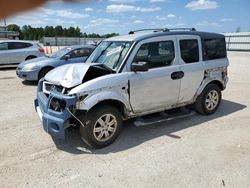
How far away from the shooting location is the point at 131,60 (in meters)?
4.49

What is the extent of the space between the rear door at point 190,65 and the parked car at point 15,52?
10025mm

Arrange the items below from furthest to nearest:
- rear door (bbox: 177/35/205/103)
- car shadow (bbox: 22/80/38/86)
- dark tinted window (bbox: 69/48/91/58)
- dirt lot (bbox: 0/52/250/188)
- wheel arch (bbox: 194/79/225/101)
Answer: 1. dark tinted window (bbox: 69/48/91/58)
2. car shadow (bbox: 22/80/38/86)
3. wheel arch (bbox: 194/79/225/101)
4. rear door (bbox: 177/35/205/103)
5. dirt lot (bbox: 0/52/250/188)

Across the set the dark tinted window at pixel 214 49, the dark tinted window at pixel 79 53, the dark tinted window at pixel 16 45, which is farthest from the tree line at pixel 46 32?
the dark tinted window at pixel 214 49

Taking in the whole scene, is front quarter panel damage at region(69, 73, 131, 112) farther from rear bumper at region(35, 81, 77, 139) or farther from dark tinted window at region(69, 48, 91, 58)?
dark tinted window at region(69, 48, 91, 58)

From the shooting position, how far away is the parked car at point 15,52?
13.2 metres

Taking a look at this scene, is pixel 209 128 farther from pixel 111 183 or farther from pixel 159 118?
pixel 111 183

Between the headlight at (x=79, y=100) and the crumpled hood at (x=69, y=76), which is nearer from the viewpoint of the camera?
the headlight at (x=79, y=100)

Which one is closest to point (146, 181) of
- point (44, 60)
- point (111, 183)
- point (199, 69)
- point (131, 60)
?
point (111, 183)

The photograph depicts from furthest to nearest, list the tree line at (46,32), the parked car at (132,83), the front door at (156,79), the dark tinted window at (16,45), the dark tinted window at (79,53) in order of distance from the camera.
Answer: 1. the tree line at (46,32)
2. the dark tinted window at (16,45)
3. the dark tinted window at (79,53)
4. the front door at (156,79)
5. the parked car at (132,83)

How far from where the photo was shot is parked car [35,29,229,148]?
3.95 m

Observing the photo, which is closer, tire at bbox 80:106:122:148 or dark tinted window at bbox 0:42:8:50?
tire at bbox 80:106:122:148

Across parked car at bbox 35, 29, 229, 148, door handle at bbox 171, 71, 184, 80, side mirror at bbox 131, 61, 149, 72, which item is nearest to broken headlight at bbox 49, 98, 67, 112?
parked car at bbox 35, 29, 229, 148

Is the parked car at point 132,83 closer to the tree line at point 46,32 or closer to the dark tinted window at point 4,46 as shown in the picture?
the dark tinted window at point 4,46

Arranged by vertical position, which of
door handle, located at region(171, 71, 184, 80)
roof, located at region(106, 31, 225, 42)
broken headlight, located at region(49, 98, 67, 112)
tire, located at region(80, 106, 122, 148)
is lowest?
tire, located at region(80, 106, 122, 148)
